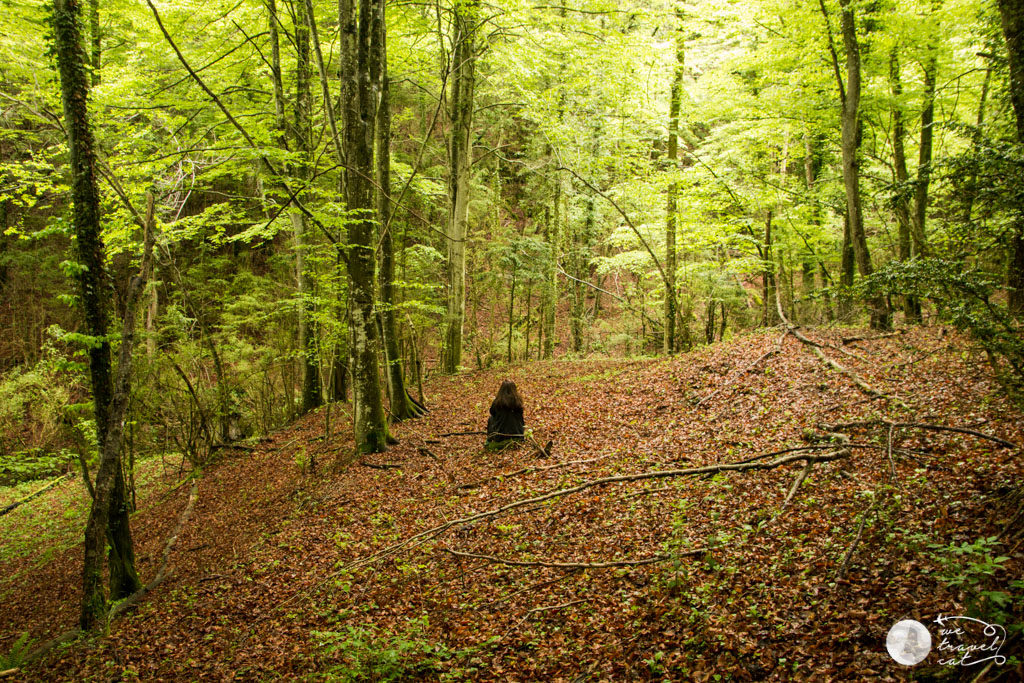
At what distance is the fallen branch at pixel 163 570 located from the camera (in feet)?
21.1

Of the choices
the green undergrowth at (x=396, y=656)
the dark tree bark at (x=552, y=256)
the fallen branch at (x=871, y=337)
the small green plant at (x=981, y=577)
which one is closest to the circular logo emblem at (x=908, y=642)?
the small green plant at (x=981, y=577)

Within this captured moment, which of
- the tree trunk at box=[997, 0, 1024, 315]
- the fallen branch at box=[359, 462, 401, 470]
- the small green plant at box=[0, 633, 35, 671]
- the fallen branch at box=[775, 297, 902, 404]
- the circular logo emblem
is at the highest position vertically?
the tree trunk at box=[997, 0, 1024, 315]

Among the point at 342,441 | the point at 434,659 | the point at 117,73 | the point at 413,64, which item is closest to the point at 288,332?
A: the point at 342,441

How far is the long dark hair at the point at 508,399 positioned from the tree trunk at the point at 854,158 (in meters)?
7.22

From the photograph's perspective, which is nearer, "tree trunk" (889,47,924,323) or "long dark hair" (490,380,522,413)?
"long dark hair" (490,380,522,413)

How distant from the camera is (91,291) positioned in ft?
19.6

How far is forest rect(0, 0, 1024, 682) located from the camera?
166 inches

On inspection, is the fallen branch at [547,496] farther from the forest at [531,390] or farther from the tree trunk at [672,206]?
the tree trunk at [672,206]

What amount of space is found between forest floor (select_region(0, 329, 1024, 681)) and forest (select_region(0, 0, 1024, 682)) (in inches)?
1.6

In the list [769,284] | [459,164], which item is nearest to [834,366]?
[769,284]

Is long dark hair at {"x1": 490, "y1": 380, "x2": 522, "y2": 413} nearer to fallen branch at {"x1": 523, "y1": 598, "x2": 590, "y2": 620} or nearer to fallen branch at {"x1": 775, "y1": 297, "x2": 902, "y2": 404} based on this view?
fallen branch at {"x1": 523, "y1": 598, "x2": 590, "y2": 620}

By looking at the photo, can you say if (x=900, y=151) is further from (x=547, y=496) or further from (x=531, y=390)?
(x=547, y=496)

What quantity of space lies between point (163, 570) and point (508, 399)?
5.73 meters

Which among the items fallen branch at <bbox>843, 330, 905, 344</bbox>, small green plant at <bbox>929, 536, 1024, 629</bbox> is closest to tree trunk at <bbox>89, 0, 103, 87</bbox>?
small green plant at <bbox>929, 536, 1024, 629</bbox>
